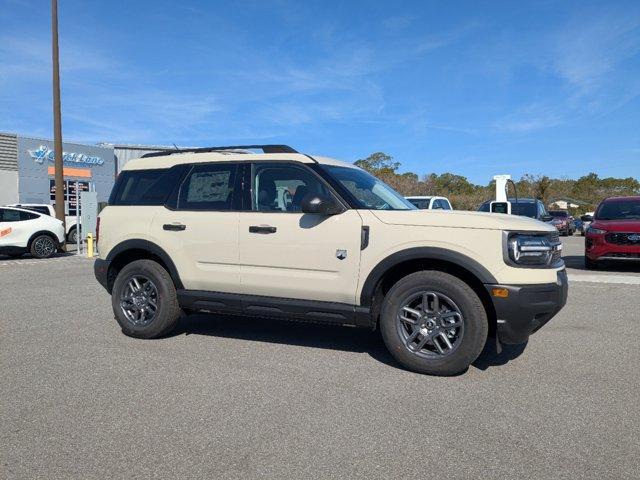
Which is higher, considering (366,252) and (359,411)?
(366,252)

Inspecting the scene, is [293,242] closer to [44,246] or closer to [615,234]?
[615,234]

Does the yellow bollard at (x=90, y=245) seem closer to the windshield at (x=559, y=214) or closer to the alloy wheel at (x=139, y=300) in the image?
the alloy wheel at (x=139, y=300)

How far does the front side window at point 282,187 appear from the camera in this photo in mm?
4910

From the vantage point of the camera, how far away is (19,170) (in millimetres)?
30922

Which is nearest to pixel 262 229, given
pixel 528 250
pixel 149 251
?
pixel 149 251

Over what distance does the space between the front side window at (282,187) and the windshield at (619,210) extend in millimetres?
9552

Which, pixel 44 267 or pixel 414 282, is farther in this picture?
pixel 44 267

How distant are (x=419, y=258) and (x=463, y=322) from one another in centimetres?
60

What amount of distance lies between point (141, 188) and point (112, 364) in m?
1.97

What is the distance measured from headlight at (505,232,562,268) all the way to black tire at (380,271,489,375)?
420 millimetres

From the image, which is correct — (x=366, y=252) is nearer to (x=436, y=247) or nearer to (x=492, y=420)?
(x=436, y=247)

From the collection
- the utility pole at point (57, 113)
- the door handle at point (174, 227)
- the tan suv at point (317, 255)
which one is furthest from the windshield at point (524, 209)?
the utility pole at point (57, 113)

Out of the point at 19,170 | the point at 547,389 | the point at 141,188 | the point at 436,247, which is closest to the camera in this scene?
the point at 547,389

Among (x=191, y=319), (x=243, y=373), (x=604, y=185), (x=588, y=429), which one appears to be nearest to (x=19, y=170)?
(x=191, y=319)
